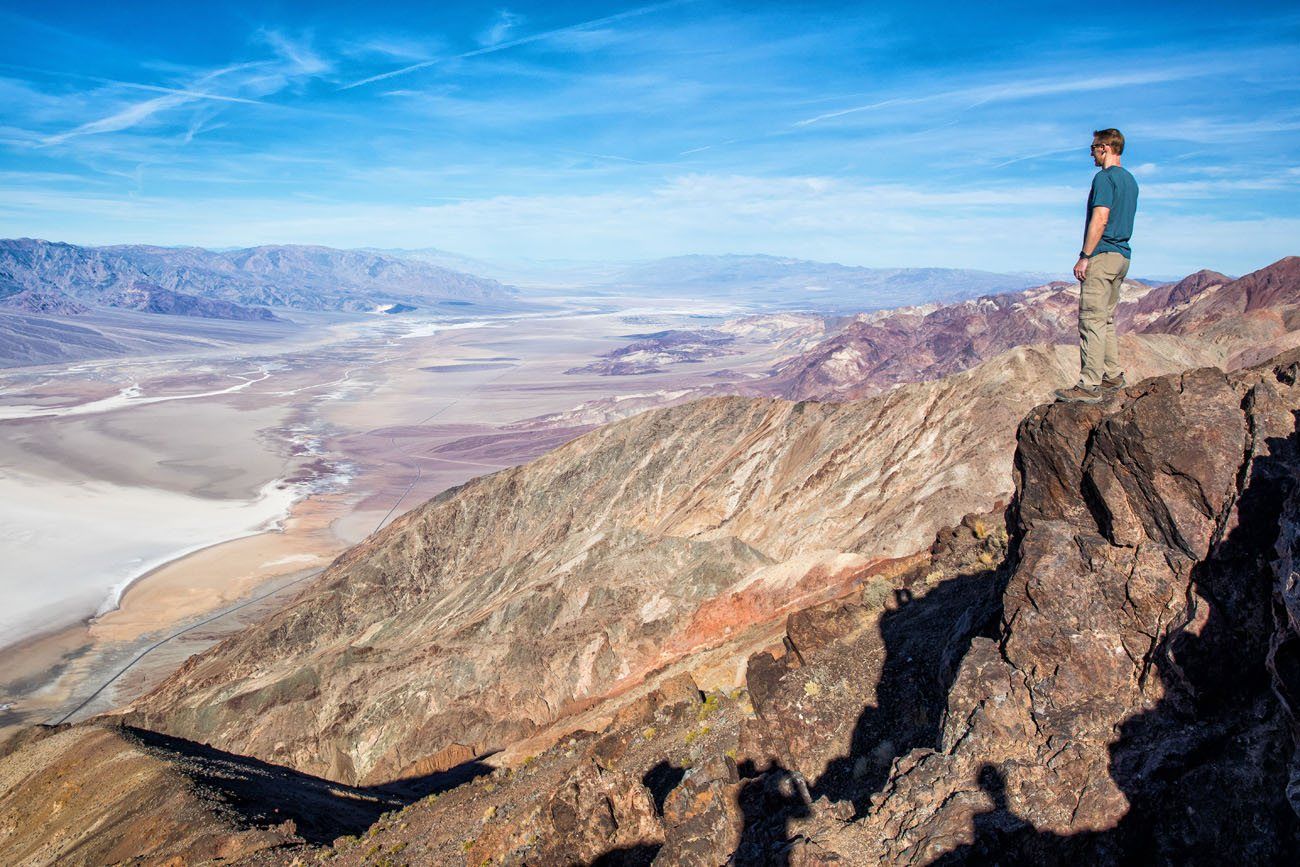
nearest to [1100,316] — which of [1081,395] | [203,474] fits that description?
[1081,395]

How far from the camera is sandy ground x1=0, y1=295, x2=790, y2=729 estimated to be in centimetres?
3628

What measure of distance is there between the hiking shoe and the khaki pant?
49mm

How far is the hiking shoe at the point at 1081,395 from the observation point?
7291 mm

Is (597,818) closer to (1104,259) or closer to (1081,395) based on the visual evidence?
(1081,395)

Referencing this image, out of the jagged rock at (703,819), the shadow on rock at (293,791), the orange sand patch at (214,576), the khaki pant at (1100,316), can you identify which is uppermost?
the khaki pant at (1100,316)

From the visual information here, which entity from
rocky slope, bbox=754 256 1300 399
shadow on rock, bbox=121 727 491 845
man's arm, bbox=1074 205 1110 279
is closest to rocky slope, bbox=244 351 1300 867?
man's arm, bbox=1074 205 1110 279

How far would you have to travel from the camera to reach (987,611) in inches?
298

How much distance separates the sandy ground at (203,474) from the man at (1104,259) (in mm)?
33933

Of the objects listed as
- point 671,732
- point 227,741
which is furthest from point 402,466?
point 671,732

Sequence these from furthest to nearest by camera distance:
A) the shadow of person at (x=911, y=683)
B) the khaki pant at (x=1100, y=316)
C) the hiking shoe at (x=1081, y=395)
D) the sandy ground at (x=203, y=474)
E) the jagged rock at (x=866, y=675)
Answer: the sandy ground at (x=203, y=474)
the jagged rock at (x=866, y=675)
the shadow of person at (x=911, y=683)
the hiking shoe at (x=1081, y=395)
the khaki pant at (x=1100, y=316)

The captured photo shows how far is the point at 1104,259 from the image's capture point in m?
6.88

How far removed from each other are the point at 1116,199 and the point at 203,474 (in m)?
73.2

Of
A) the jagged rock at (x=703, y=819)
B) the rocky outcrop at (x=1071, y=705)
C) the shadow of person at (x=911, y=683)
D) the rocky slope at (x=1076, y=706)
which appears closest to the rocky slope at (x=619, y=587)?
the shadow of person at (x=911, y=683)

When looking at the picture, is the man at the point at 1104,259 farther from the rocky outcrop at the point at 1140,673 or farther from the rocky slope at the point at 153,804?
the rocky slope at the point at 153,804
